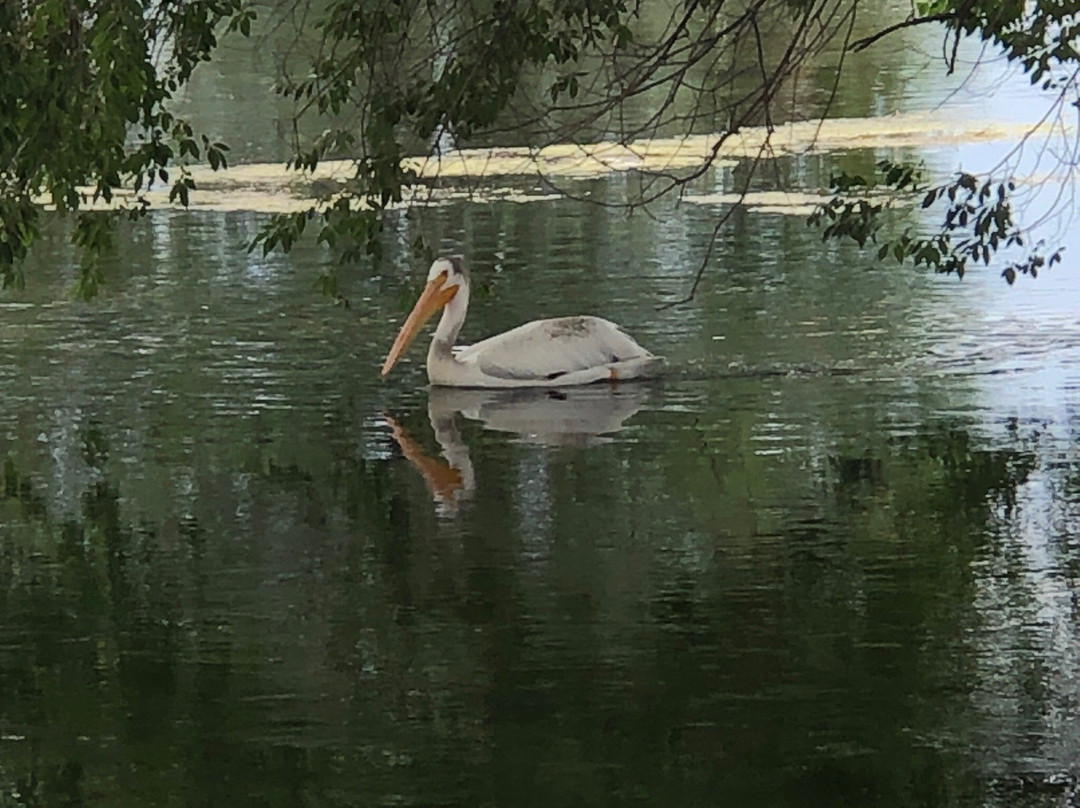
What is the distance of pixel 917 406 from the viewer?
37.1ft

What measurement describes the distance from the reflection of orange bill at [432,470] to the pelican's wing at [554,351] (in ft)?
3.70

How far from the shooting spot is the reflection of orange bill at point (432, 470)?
32.1ft

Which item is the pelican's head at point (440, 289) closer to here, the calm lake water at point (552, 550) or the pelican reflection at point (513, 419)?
the calm lake water at point (552, 550)

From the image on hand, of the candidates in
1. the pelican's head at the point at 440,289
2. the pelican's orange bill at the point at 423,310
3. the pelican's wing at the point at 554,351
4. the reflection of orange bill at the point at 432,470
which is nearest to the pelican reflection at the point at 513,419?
the reflection of orange bill at the point at 432,470

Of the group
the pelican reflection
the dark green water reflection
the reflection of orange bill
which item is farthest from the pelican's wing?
the reflection of orange bill

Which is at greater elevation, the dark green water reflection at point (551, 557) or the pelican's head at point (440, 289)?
the pelican's head at point (440, 289)

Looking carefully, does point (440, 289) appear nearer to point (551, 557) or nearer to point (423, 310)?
point (423, 310)

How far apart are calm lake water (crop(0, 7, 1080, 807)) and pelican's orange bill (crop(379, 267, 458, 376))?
0.62 feet

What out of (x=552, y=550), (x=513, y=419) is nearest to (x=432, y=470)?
(x=513, y=419)

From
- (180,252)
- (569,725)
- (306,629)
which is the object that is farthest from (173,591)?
(180,252)

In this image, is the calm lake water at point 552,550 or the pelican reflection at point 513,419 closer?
the calm lake water at point 552,550

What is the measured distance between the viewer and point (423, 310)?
1288cm

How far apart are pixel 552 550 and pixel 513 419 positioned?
9.41 feet

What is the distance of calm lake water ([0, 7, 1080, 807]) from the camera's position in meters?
→ 6.23
